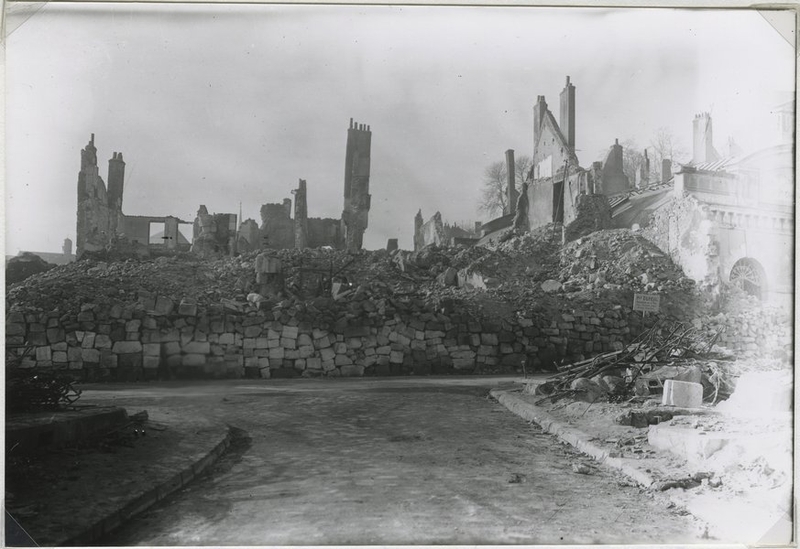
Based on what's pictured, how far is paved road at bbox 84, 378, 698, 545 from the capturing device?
8.87 ft

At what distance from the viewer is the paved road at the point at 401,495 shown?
2703 mm

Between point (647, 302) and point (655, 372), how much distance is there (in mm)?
764

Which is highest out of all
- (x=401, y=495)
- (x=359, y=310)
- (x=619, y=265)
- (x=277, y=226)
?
(x=277, y=226)

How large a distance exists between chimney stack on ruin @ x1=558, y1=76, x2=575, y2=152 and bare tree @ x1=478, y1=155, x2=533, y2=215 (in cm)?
77

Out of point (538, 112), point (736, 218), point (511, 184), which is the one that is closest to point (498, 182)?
point (511, 184)

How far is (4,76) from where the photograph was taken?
141 inches

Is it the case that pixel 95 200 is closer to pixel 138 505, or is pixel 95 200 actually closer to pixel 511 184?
pixel 138 505

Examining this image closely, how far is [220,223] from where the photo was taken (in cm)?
634

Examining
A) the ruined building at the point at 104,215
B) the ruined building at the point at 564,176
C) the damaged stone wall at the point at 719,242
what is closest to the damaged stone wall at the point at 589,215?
the ruined building at the point at 564,176

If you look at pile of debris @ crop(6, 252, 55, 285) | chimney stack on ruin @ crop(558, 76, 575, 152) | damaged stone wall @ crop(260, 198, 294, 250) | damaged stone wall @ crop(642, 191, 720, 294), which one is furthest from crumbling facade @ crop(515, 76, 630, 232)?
pile of debris @ crop(6, 252, 55, 285)

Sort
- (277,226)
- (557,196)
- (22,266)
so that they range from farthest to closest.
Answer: (277,226), (557,196), (22,266)

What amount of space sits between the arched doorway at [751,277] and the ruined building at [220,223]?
326 cm

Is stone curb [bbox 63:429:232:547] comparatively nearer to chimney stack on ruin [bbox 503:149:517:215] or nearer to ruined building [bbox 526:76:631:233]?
→ ruined building [bbox 526:76:631:233]

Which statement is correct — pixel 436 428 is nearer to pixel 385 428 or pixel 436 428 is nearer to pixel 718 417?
pixel 385 428
